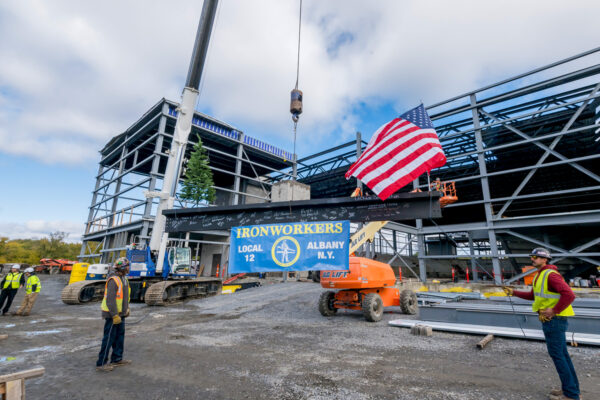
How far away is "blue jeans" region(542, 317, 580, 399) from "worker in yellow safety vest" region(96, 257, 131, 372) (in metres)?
6.67

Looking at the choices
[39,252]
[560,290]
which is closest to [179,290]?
[560,290]

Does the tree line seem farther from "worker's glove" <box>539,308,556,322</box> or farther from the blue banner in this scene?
"worker's glove" <box>539,308,556,322</box>

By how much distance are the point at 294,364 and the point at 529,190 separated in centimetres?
3497

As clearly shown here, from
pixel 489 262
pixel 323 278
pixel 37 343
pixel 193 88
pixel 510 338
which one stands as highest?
pixel 193 88

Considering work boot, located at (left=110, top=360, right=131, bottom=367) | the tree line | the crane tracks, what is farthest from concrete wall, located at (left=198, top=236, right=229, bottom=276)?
the tree line

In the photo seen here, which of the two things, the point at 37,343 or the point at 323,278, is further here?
the point at 323,278

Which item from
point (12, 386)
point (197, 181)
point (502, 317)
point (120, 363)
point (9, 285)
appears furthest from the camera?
point (197, 181)

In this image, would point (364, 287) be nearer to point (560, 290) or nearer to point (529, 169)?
point (560, 290)

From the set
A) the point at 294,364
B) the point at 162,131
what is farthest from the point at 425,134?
the point at 162,131

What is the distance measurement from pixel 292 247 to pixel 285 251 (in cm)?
19

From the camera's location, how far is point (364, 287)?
9102 mm

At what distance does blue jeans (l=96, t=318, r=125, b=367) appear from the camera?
5.04m

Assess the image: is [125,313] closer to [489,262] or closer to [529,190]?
[529,190]

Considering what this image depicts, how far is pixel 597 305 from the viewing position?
943cm
